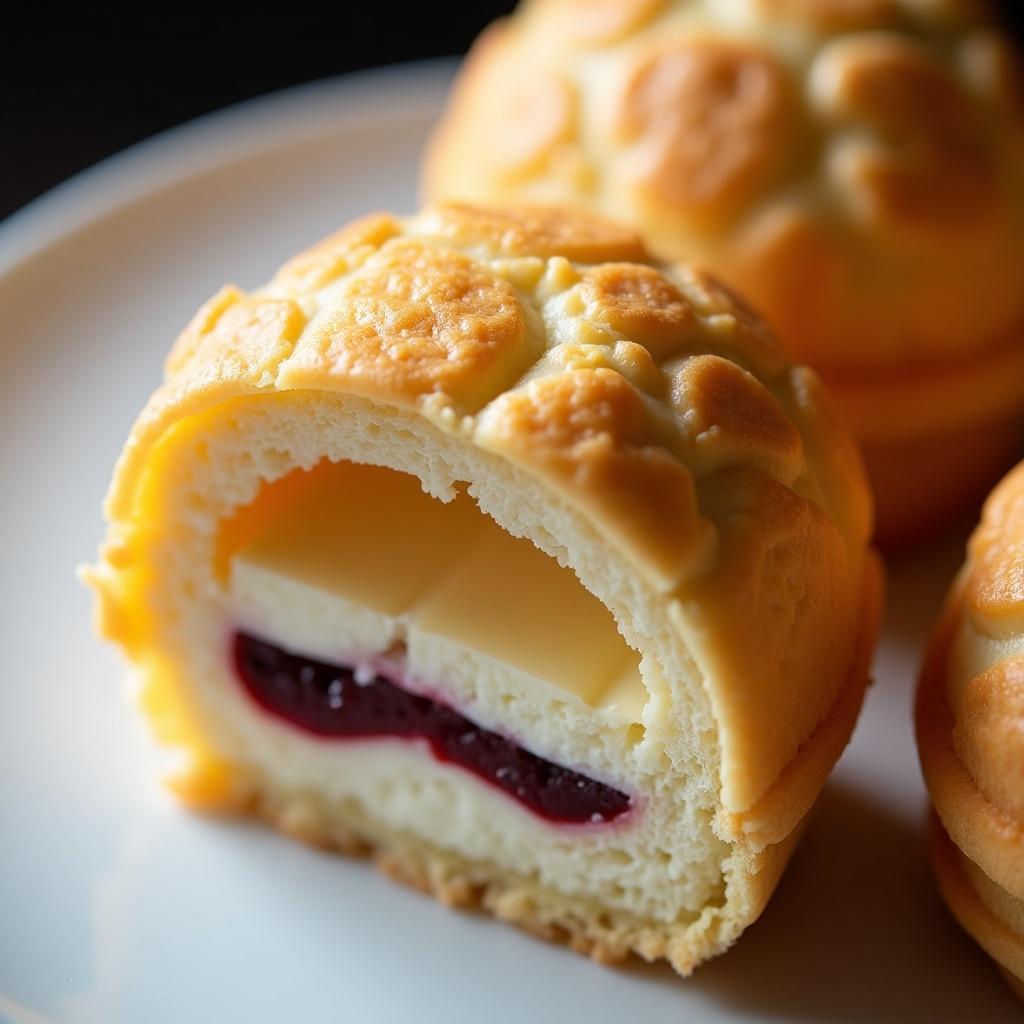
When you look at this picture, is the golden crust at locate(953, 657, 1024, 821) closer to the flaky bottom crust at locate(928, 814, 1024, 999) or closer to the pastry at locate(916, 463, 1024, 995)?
the pastry at locate(916, 463, 1024, 995)

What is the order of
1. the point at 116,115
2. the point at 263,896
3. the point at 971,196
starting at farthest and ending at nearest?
the point at 116,115 → the point at 971,196 → the point at 263,896

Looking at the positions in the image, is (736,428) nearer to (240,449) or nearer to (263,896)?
(240,449)

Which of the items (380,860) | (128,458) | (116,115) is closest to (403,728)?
(380,860)

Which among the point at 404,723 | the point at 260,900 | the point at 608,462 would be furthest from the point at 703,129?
the point at 260,900

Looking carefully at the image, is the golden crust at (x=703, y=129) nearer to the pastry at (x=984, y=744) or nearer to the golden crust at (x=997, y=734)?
the pastry at (x=984, y=744)

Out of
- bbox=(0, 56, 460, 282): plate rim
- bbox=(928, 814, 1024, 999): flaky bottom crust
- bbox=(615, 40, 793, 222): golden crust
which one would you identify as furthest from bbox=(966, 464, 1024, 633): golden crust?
bbox=(0, 56, 460, 282): plate rim

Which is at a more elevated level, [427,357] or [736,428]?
[427,357]

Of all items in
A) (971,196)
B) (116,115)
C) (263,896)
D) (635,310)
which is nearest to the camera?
(635,310)
